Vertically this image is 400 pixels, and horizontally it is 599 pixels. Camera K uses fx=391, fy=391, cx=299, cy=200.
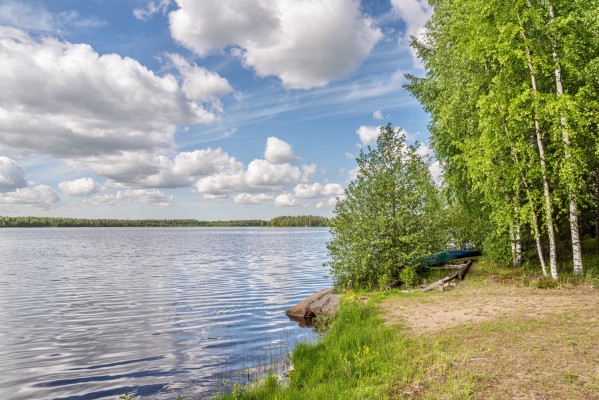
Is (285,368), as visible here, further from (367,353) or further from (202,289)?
(202,289)

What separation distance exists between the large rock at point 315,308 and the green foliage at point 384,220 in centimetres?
342

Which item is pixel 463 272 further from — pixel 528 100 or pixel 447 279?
pixel 528 100

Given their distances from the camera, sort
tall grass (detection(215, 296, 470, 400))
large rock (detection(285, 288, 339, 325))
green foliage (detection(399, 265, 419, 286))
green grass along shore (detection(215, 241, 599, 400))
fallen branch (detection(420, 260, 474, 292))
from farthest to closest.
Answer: green foliage (detection(399, 265, 419, 286)) < fallen branch (detection(420, 260, 474, 292)) < large rock (detection(285, 288, 339, 325)) < tall grass (detection(215, 296, 470, 400)) < green grass along shore (detection(215, 241, 599, 400))

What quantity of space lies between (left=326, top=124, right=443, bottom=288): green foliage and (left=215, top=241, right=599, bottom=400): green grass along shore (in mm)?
7562

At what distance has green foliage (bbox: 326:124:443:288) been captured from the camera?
24.6 metres

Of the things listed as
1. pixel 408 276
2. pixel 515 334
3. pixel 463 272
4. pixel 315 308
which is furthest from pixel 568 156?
pixel 315 308

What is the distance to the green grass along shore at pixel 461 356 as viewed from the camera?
8.03m

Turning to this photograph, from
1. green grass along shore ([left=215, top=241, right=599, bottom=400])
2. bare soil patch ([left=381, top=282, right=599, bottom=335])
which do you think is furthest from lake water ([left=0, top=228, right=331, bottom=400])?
bare soil patch ([left=381, top=282, right=599, bottom=335])

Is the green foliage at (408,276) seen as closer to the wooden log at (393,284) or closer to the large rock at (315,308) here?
the wooden log at (393,284)

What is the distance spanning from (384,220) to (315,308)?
23.9ft

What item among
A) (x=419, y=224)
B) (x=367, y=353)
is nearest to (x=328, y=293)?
(x=419, y=224)

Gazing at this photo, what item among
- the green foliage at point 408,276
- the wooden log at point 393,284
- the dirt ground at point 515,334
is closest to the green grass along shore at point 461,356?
the dirt ground at point 515,334

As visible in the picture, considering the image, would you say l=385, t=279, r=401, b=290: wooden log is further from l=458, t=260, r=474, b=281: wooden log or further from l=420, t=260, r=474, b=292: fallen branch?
l=458, t=260, r=474, b=281: wooden log

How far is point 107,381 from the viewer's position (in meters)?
12.5
